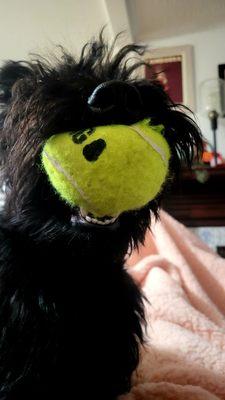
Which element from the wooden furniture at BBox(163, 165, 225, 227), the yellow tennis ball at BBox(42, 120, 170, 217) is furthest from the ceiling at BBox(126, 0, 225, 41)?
the yellow tennis ball at BBox(42, 120, 170, 217)

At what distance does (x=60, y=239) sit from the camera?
38 centimetres

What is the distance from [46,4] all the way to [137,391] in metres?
1.64

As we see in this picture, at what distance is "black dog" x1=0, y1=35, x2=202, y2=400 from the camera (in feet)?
1.20

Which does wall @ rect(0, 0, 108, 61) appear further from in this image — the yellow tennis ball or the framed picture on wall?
the yellow tennis ball

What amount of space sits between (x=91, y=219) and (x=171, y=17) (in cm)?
182

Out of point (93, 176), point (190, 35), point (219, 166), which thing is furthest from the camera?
point (190, 35)

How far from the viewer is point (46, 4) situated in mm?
1651

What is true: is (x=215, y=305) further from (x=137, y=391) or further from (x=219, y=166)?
(x=219, y=166)

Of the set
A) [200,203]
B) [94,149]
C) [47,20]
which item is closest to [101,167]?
[94,149]

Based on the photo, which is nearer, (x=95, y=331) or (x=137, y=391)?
(x=95, y=331)

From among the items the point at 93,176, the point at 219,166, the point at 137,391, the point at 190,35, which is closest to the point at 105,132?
the point at 93,176

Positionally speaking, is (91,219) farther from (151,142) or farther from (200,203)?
(200,203)

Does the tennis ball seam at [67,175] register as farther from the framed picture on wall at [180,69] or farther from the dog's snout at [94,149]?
the framed picture on wall at [180,69]

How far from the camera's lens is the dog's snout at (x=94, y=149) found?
0.34 m
